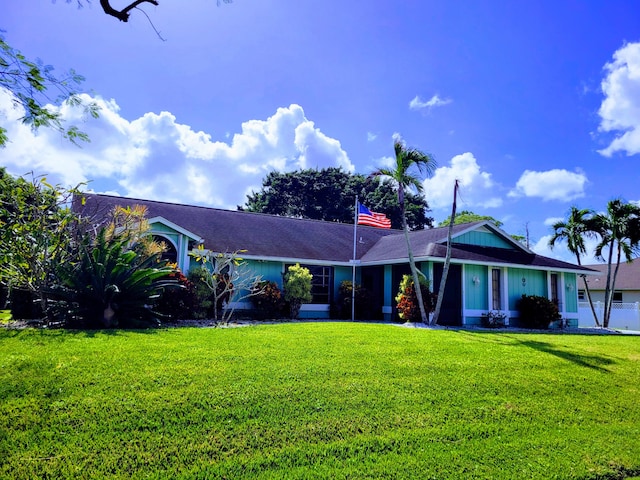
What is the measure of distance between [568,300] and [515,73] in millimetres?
10626

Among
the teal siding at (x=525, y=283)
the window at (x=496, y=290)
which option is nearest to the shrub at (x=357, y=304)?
the window at (x=496, y=290)

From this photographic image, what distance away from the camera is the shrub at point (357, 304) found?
17328mm

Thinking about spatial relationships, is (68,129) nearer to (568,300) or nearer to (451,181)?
(451,181)

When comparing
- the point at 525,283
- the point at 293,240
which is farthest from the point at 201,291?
the point at 525,283

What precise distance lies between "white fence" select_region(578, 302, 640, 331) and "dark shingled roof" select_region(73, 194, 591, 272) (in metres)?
5.58

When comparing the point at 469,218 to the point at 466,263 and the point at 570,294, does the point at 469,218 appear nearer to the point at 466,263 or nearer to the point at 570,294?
the point at 570,294

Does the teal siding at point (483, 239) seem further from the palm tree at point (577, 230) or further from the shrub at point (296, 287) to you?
the shrub at point (296, 287)

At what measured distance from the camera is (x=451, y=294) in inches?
640

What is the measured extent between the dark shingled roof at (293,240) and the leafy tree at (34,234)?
3.81m

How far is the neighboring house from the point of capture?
16016 millimetres

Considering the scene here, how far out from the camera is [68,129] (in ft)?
23.6

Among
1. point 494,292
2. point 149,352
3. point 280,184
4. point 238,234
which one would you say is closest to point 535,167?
point 494,292

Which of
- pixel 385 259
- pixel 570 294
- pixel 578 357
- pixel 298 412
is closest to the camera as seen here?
pixel 298 412

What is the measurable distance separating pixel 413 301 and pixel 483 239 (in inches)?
210
